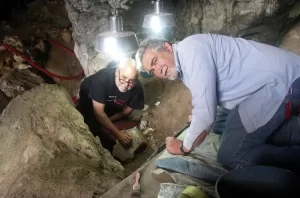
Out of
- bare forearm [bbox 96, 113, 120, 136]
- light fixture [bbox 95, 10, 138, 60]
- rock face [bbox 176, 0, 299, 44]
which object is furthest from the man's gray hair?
rock face [bbox 176, 0, 299, 44]

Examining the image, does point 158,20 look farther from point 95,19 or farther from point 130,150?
point 130,150

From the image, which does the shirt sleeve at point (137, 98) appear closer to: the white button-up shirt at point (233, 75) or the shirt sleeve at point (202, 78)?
the white button-up shirt at point (233, 75)

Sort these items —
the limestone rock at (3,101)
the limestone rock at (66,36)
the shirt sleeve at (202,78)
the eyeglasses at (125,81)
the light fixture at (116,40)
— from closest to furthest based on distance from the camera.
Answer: the shirt sleeve at (202,78), the light fixture at (116,40), the eyeglasses at (125,81), the limestone rock at (3,101), the limestone rock at (66,36)

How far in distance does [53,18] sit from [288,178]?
8.82 metres

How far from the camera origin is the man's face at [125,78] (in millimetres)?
4059

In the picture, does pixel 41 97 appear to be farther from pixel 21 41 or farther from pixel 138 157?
pixel 21 41

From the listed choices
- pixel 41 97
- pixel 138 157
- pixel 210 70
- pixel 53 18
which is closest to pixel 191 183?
pixel 210 70

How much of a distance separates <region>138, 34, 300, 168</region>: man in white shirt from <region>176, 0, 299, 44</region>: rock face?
2.17 m

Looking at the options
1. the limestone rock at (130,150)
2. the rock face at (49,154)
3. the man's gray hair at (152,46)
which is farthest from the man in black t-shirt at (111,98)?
the man's gray hair at (152,46)

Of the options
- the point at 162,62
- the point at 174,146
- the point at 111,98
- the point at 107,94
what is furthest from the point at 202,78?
the point at 111,98

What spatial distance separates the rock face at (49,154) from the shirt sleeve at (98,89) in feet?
1.25

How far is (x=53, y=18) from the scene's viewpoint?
935 cm

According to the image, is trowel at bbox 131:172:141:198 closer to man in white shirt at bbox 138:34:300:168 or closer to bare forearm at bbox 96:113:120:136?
man in white shirt at bbox 138:34:300:168

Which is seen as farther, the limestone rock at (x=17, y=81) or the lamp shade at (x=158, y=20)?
the limestone rock at (x=17, y=81)
